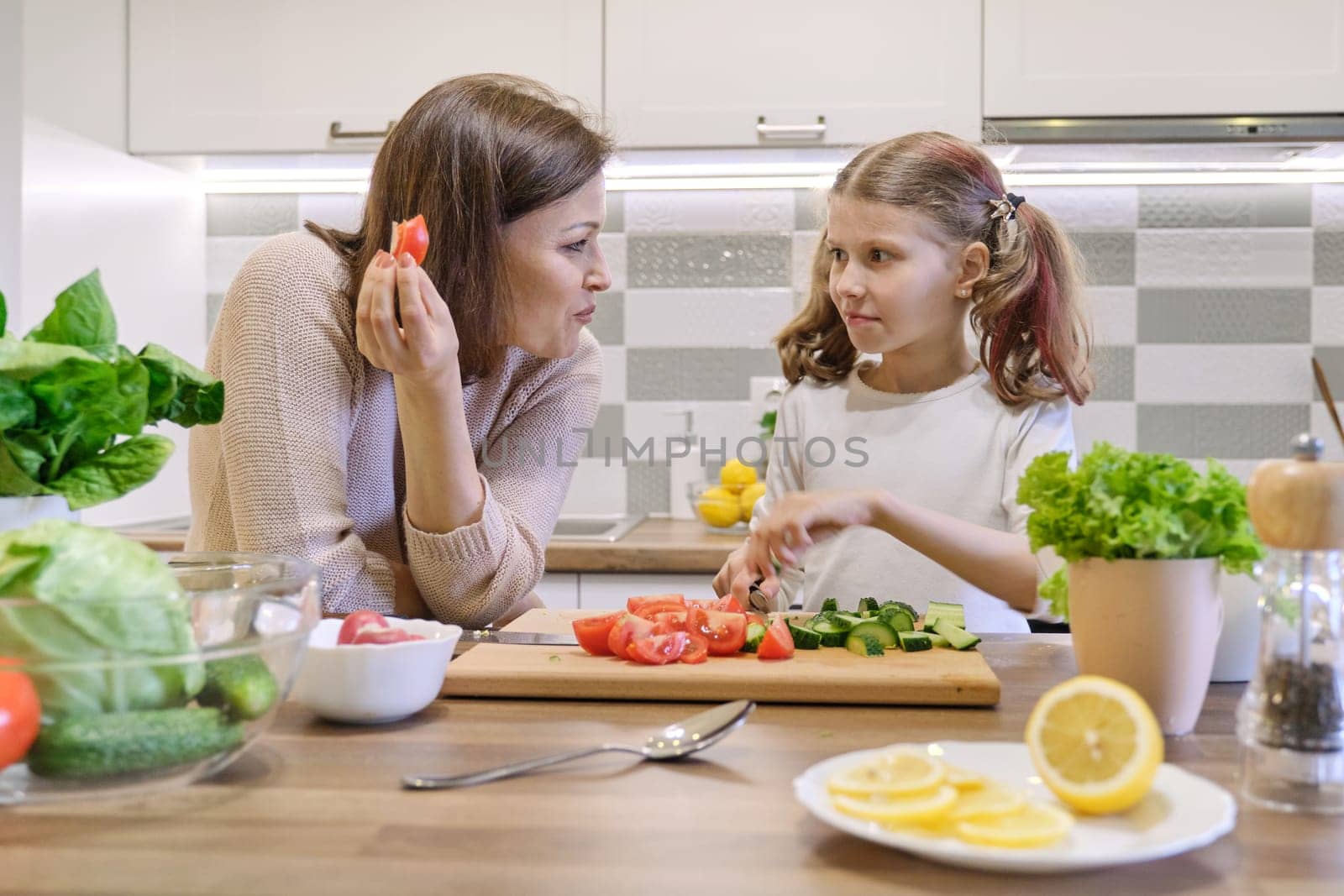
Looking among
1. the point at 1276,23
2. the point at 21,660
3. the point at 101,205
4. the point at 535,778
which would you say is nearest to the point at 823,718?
the point at 535,778

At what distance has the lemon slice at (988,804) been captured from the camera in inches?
26.5

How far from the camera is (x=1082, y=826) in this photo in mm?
711

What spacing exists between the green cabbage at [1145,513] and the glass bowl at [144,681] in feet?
1.85

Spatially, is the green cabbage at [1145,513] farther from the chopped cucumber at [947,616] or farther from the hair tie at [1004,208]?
the hair tie at [1004,208]

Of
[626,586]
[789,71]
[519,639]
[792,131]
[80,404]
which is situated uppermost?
[789,71]

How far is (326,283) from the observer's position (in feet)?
5.20

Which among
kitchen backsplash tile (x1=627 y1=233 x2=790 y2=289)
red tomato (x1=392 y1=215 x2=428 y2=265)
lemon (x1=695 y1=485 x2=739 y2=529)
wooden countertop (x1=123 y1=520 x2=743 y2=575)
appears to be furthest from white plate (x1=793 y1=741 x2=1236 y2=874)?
kitchen backsplash tile (x1=627 y1=233 x2=790 y2=289)

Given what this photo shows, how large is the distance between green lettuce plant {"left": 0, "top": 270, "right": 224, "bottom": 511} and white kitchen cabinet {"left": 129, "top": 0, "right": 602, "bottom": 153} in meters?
1.77

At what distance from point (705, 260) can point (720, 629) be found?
197cm

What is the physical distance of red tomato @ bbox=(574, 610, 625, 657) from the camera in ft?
3.82

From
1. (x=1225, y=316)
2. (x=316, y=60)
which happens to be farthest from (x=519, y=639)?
(x=1225, y=316)

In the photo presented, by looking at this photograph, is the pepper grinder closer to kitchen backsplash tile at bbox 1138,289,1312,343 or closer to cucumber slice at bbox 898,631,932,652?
cucumber slice at bbox 898,631,932,652

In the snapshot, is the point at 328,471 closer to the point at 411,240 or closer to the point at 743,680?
the point at 411,240

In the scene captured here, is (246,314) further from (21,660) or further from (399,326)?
(21,660)
